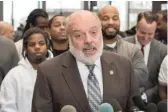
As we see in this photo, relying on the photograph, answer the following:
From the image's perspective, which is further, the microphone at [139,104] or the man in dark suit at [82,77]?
the man in dark suit at [82,77]

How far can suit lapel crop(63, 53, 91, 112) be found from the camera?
1911 mm

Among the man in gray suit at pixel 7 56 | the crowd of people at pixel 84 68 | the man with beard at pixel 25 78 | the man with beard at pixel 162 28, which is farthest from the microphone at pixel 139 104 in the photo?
the man with beard at pixel 162 28

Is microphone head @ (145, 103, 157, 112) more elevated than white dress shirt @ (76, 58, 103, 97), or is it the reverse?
white dress shirt @ (76, 58, 103, 97)

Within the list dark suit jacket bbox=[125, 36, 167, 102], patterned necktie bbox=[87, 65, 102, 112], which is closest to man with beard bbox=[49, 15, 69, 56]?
dark suit jacket bbox=[125, 36, 167, 102]

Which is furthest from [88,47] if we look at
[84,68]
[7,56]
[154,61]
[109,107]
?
[154,61]

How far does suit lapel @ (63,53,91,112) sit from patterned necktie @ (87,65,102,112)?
0.08ft

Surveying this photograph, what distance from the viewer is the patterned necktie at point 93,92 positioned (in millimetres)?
1907

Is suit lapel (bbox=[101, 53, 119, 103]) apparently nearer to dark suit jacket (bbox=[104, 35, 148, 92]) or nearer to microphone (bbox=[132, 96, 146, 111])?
microphone (bbox=[132, 96, 146, 111])

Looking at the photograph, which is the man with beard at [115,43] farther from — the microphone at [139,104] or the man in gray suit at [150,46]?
the microphone at [139,104]

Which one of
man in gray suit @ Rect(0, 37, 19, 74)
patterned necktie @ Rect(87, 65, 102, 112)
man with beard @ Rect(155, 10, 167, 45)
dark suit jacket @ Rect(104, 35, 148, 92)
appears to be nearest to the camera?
patterned necktie @ Rect(87, 65, 102, 112)

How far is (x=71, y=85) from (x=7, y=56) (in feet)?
4.34

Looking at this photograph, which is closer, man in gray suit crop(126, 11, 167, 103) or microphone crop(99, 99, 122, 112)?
microphone crop(99, 99, 122, 112)

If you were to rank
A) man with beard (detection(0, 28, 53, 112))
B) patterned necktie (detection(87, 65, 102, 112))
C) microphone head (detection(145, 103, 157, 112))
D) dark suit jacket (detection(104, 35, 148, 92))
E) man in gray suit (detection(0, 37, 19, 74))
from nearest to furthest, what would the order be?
1. microphone head (detection(145, 103, 157, 112))
2. patterned necktie (detection(87, 65, 102, 112))
3. man with beard (detection(0, 28, 53, 112))
4. dark suit jacket (detection(104, 35, 148, 92))
5. man in gray suit (detection(0, 37, 19, 74))

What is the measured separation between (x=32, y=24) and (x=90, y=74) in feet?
6.67
